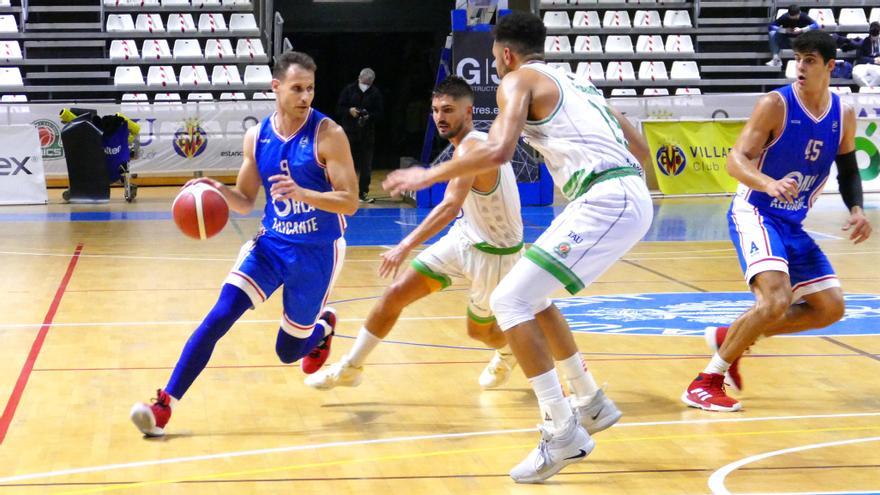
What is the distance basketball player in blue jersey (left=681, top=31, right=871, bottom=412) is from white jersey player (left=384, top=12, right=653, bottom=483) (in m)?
0.91

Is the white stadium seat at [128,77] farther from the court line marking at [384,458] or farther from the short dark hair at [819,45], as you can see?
the court line marking at [384,458]

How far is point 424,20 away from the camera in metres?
22.8

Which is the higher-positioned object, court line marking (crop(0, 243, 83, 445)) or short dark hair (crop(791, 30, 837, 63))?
short dark hair (crop(791, 30, 837, 63))

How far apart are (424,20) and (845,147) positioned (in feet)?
58.4


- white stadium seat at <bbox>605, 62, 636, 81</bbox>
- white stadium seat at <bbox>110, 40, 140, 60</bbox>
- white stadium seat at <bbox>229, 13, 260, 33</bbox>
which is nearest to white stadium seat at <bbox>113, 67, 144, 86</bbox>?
white stadium seat at <bbox>110, 40, 140, 60</bbox>

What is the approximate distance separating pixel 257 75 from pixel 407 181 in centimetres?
1625

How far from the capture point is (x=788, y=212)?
5.46 m

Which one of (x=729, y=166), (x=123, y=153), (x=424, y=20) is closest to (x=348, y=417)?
(x=729, y=166)

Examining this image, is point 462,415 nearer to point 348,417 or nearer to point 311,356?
point 348,417

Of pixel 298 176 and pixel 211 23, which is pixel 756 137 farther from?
pixel 211 23

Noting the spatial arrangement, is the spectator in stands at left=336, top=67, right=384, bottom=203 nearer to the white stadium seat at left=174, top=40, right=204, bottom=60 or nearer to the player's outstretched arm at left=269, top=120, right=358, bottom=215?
the white stadium seat at left=174, top=40, right=204, bottom=60

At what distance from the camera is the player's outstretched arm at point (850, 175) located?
5.48 m

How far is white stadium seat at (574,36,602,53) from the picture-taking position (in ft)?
66.9

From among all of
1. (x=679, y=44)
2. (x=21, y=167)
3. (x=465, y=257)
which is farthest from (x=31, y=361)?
(x=679, y=44)
